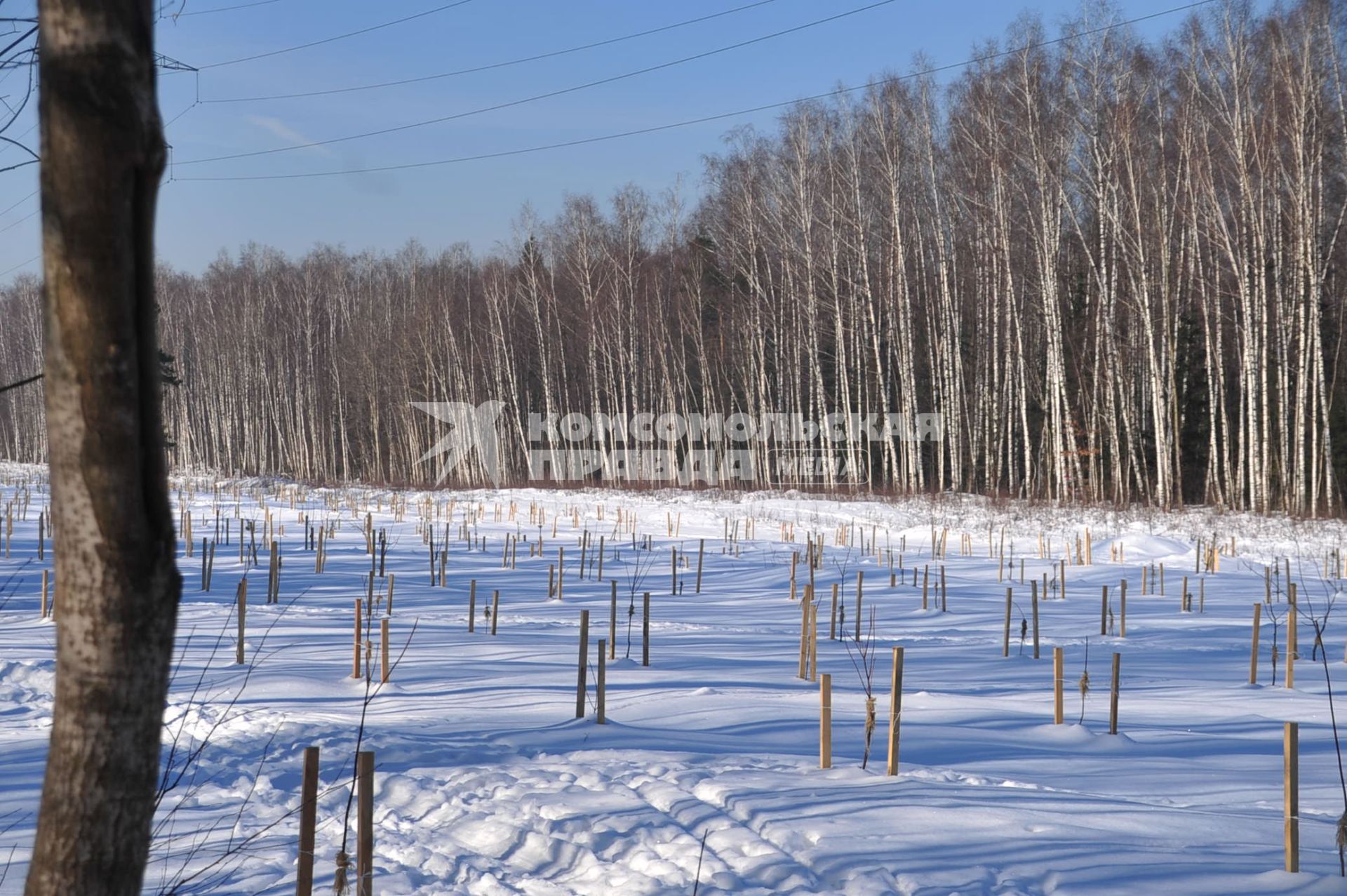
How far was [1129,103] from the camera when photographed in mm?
21016

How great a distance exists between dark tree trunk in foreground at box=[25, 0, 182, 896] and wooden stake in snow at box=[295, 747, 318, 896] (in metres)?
1.61

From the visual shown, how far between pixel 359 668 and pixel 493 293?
28886mm

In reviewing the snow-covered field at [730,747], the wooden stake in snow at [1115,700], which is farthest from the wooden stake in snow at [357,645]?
the wooden stake in snow at [1115,700]

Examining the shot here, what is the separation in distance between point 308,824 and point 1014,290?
74.8ft

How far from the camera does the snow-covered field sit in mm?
4230

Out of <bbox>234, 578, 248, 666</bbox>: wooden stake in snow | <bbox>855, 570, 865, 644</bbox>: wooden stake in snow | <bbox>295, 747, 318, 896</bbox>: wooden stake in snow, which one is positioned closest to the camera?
<bbox>295, 747, 318, 896</bbox>: wooden stake in snow

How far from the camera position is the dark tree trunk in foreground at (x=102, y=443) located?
1.60 m

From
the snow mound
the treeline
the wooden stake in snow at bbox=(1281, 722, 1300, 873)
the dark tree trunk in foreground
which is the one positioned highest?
the treeline

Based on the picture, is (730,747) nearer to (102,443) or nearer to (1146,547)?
(102,443)

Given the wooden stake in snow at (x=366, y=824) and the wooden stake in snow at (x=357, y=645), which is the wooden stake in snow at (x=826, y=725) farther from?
the wooden stake in snow at (x=357, y=645)

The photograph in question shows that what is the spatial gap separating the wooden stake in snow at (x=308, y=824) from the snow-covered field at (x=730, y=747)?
0.43m

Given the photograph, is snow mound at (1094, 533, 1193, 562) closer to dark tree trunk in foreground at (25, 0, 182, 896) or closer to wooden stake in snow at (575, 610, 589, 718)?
wooden stake in snow at (575, 610, 589, 718)

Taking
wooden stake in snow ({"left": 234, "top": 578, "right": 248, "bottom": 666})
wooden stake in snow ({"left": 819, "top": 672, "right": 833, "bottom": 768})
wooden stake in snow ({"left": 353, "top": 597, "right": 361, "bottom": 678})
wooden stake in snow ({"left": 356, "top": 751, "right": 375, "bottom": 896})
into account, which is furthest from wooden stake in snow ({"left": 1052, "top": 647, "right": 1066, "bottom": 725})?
wooden stake in snow ({"left": 234, "top": 578, "right": 248, "bottom": 666})

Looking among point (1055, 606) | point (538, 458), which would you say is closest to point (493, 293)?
point (538, 458)
